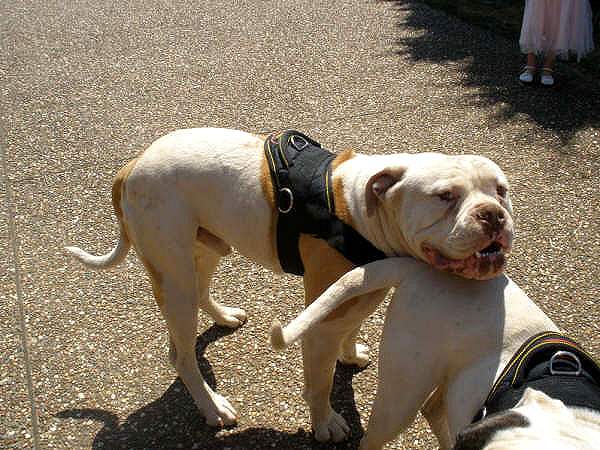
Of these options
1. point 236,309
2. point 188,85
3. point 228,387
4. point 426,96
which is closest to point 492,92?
point 426,96

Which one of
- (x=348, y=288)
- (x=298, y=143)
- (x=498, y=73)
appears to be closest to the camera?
(x=348, y=288)

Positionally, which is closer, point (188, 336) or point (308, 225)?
point (308, 225)

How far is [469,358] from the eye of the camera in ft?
7.20

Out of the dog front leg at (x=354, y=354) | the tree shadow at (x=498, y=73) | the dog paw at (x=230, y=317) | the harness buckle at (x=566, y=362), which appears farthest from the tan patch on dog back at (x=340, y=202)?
the tree shadow at (x=498, y=73)

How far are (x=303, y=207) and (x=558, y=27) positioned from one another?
5297 millimetres

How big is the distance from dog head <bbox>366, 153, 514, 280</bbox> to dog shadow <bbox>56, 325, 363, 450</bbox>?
4.10ft

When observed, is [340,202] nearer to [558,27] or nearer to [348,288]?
[348,288]

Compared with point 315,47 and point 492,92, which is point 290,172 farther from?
point 315,47

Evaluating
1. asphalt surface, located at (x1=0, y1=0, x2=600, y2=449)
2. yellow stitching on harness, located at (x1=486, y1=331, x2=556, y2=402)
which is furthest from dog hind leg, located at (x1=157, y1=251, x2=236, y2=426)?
yellow stitching on harness, located at (x1=486, y1=331, x2=556, y2=402)

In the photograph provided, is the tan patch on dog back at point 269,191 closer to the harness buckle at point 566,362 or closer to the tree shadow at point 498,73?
the harness buckle at point 566,362

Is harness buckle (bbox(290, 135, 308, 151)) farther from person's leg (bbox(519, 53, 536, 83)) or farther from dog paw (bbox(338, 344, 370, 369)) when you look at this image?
person's leg (bbox(519, 53, 536, 83))

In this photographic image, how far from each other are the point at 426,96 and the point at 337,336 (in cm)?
462

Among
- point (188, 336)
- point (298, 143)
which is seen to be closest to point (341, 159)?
point (298, 143)

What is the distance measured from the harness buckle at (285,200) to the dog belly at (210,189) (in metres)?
0.07
